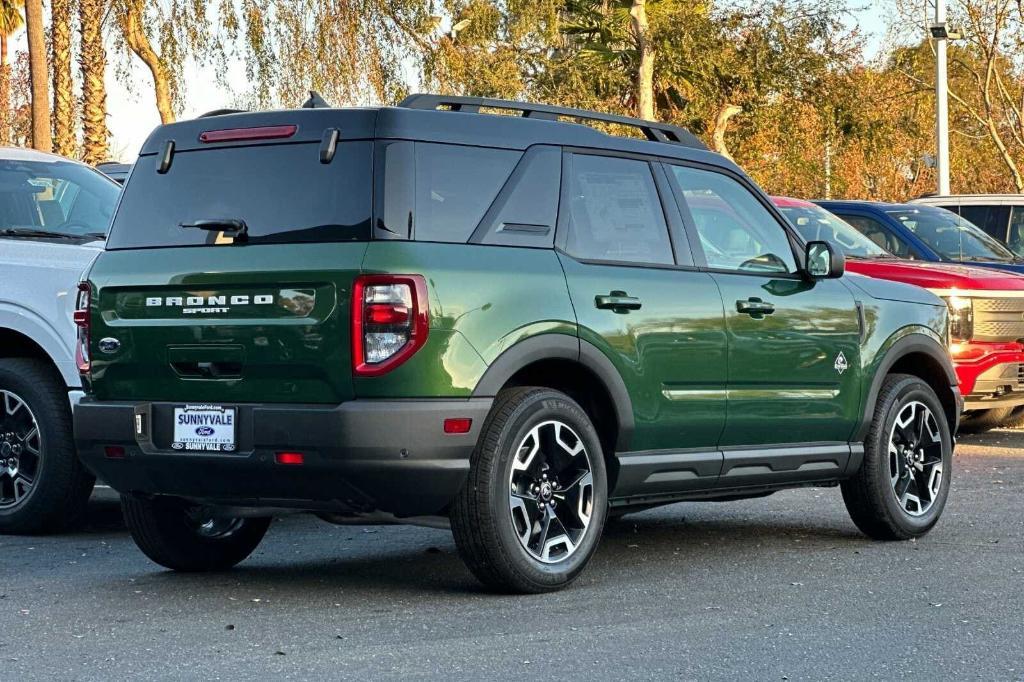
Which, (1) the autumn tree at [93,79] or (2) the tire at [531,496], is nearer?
(2) the tire at [531,496]

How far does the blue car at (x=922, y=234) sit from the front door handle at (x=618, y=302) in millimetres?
7890

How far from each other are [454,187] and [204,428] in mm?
1309

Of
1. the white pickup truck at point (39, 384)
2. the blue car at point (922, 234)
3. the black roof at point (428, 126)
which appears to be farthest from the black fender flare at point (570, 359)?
the blue car at point (922, 234)

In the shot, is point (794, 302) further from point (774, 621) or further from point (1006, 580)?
point (774, 621)

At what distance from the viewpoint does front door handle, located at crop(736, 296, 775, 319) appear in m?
7.69

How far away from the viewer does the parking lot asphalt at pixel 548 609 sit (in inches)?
220

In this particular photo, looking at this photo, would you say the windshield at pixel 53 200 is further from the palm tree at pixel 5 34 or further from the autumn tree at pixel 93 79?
the palm tree at pixel 5 34

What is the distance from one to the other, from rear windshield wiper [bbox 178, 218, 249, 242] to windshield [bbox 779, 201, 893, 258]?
310 inches

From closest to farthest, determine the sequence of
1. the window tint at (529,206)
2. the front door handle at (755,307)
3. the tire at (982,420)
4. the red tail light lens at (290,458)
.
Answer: the red tail light lens at (290,458) → the window tint at (529,206) → the front door handle at (755,307) → the tire at (982,420)

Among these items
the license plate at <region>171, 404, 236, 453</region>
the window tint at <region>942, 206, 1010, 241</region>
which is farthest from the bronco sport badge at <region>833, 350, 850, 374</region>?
the window tint at <region>942, 206, 1010, 241</region>

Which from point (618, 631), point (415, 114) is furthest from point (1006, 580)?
point (415, 114)

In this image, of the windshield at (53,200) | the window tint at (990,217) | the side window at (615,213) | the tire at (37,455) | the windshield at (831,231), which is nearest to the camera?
the side window at (615,213)

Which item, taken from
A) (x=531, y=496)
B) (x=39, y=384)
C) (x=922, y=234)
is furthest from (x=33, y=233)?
(x=922, y=234)

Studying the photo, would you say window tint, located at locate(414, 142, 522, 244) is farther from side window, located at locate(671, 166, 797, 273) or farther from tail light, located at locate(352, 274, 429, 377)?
side window, located at locate(671, 166, 797, 273)
